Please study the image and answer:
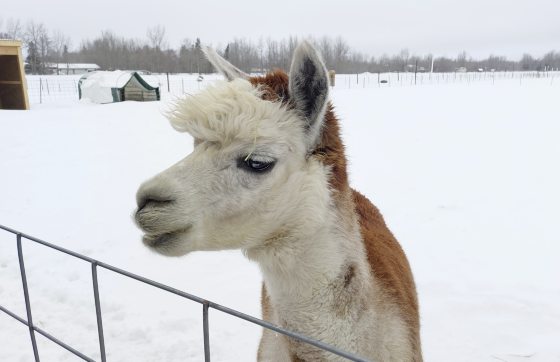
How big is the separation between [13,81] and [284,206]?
2087cm

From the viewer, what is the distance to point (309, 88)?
191cm

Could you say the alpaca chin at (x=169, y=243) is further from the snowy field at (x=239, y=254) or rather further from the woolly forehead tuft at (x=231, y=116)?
the snowy field at (x=239, y=254)

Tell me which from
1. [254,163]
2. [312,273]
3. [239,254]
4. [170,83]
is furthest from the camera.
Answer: [170,83]

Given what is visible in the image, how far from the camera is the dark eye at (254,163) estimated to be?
1811 mm

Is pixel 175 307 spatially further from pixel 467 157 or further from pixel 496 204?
pixel 467 157

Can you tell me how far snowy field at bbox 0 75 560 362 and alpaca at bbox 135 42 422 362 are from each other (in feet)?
6.19

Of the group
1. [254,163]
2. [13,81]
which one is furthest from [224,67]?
[13,81]

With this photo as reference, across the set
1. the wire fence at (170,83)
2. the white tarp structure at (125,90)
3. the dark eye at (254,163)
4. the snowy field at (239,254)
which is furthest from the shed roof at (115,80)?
the dark eye at (254,163)

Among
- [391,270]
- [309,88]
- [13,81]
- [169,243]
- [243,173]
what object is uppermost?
[13,81]

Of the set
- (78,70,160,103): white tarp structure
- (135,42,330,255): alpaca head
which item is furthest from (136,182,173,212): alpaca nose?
(78,70,160,103): white tarp structure

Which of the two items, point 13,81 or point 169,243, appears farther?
point 13,81

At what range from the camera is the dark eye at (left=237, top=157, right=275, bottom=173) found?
5.94 feet

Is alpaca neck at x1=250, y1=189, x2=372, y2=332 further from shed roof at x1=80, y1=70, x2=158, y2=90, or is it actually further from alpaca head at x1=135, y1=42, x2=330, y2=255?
shed roof at x1=80, y1=70, x2=158, y2=90

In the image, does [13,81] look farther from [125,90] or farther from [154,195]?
[154,195]
